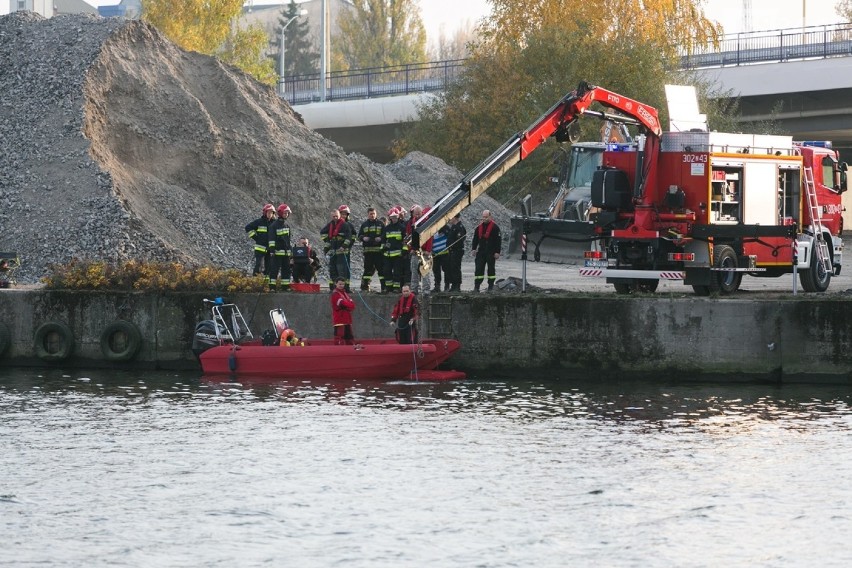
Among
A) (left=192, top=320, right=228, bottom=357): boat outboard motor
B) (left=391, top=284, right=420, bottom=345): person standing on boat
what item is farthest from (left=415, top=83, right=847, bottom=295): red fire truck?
(left=192, top=320, right=228, bottom=357): boat outboard motor

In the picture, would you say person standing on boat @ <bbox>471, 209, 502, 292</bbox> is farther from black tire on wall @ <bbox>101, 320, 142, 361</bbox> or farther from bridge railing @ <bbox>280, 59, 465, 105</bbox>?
bridge railing @ <bbox>280, 59, 465, 105</bbox>

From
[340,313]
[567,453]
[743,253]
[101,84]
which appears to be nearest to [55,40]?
[101,84]

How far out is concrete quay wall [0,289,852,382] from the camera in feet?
74.8

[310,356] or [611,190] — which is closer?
[310,356]

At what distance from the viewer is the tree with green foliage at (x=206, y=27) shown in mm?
70812

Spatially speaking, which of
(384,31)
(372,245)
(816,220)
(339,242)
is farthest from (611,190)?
(384,31)

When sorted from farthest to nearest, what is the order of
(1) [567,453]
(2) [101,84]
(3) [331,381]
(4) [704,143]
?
(2) [101,84] < (4) [704,143] < (3) [331,381] < (1) [567,453]

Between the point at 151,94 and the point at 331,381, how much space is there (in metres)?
18.1

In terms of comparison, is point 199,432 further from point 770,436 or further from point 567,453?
point 770,436

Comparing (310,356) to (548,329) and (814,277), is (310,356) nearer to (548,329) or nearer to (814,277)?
(548,329)

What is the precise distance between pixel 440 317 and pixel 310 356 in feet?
7.70

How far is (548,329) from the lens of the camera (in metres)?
24.0

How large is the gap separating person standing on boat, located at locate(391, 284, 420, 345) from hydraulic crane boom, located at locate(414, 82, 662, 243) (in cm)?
133

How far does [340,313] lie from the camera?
2409 centimetres
